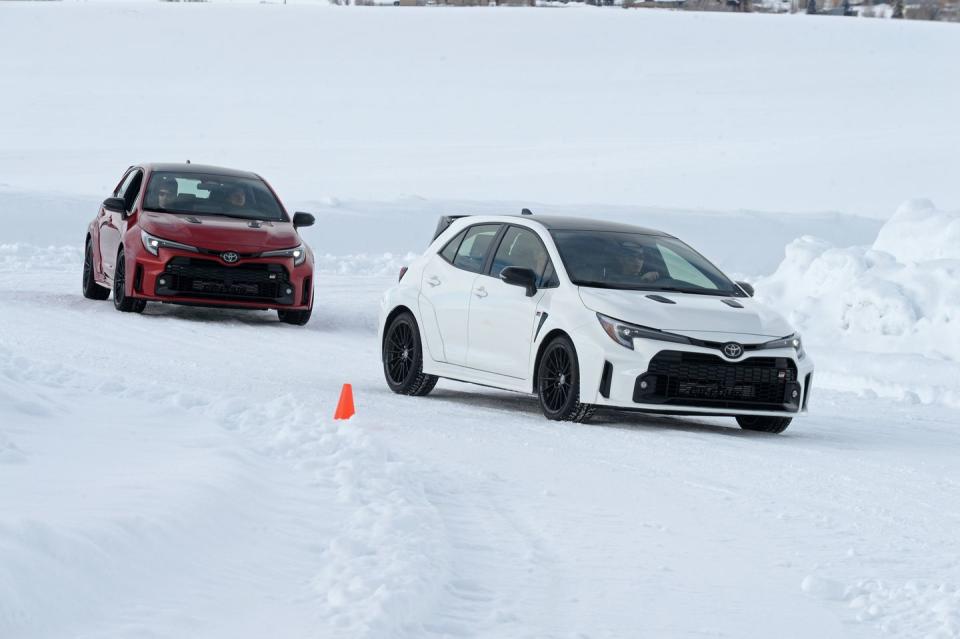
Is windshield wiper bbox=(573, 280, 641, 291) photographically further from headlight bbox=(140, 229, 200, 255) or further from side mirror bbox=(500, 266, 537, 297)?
headlight bbox=(140, 229, 200, 255)

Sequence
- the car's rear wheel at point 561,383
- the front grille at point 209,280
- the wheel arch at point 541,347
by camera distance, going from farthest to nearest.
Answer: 1. the front grille at point 209,280
2. the wheel arch at point 541,347
3. the car's rear wheel at point 561,383

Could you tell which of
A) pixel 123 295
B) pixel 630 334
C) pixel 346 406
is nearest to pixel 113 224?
pixel 123 295

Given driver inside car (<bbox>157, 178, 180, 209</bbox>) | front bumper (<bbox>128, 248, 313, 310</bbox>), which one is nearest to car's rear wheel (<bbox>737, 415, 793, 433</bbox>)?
front bumper (<bbox>128, 248, 313, 310</bbox>)

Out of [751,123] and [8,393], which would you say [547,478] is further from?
[751,123]

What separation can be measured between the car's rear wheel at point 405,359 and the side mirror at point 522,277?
1.32 meters

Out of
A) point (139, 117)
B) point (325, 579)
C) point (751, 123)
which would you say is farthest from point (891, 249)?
point (139, 117)

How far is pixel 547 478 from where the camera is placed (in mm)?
8516

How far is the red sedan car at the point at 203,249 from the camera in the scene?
16.3m

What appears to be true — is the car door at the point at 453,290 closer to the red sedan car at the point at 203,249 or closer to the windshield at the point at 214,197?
the red sedan car at the point at 203,249

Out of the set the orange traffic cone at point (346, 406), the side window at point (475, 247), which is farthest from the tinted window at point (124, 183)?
the orange traffic cone at point (346, 406)

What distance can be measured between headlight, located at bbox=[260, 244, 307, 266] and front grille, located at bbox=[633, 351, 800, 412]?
273 inches

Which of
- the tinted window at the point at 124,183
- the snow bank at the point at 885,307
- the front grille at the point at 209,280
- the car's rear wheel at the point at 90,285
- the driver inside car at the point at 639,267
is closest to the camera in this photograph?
the driver inside car at the point at 639,267

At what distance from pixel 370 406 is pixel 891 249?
9.38 m

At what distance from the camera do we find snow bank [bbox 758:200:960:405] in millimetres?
14594
